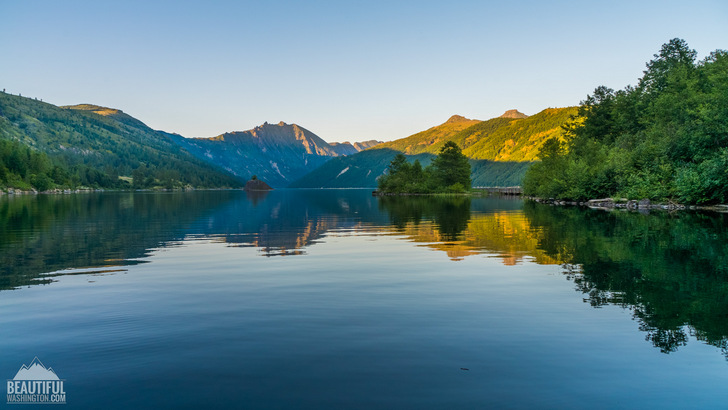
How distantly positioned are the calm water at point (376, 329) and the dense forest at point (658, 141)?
52077mm

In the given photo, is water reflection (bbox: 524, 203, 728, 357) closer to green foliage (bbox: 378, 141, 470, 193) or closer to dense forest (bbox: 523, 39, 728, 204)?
dense forest (bbox: 523, 39, 728, 204)

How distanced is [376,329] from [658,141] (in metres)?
92.0

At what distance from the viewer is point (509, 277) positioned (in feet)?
65.9

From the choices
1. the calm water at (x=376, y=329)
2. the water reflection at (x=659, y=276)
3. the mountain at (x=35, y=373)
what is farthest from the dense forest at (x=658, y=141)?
the mountain at (x=35, y=373)

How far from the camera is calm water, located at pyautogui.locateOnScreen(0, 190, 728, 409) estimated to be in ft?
28.2

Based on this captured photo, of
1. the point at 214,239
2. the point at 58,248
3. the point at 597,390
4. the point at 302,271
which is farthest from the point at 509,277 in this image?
the point at 58,248

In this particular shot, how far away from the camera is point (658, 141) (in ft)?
276

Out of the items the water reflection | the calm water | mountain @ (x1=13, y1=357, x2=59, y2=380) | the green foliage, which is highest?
the green foliage

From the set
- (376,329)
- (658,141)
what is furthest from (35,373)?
(658,141)

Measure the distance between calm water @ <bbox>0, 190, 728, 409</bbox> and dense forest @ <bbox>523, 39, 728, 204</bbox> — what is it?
52077mm

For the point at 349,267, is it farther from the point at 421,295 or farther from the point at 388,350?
the point at 388,350

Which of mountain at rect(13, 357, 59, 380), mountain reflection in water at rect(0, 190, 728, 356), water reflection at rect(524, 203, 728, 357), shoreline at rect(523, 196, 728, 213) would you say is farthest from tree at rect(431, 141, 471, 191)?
mountain at rect(13, 357, 59, 380)

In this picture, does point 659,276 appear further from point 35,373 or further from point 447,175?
point 447,175

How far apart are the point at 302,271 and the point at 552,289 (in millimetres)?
11451
